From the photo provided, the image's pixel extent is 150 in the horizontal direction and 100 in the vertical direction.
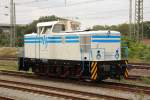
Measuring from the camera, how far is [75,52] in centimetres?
1714

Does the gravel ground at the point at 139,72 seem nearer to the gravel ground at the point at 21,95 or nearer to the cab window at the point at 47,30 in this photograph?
the cab window at the point at 47,30

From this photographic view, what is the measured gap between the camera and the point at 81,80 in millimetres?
17531

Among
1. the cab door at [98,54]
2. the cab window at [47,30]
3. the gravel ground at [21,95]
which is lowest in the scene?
the gravel ground at [21,95]

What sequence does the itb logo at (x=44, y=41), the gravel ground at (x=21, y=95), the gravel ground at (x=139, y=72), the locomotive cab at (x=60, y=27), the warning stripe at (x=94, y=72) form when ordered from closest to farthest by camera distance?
the gravel ground at (x=21, y=95), the warning stripe at (x=94, y=72), the locomotive cab at (x=60, y=27), the itb logo at (x=44, y=41), the gravel ground at (x=139, y=72)

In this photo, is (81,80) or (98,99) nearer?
(98,99)

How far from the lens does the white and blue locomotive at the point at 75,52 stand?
1631 cm

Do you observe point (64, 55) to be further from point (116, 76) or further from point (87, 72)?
point (116, 76)

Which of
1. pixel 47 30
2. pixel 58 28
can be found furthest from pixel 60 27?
pixel 47 30

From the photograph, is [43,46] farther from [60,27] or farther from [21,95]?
[21,95]

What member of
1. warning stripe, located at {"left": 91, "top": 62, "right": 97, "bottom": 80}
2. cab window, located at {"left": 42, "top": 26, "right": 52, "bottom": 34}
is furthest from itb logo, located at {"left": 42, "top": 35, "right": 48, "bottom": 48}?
warning stripe, located at {"left": 91, "top": 62, "right": 97, "bottom": 80}

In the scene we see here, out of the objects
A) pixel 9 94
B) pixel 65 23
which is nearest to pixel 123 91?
pixel 9 94

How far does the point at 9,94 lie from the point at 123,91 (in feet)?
15.0

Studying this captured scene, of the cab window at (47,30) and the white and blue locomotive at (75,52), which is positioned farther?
the cab window at (47,30)

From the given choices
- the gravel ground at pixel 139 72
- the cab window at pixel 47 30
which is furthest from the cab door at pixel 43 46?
the gravel ground at pixel 139 72
